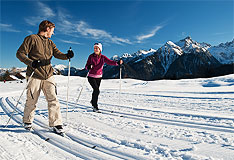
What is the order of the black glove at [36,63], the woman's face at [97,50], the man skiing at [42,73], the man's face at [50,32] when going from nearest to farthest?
the black glove at [36,63] → the man skiing at [42,73] → the man's face at [50,32] → the woman's face at [97,50]

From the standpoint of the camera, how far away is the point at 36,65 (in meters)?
2.62

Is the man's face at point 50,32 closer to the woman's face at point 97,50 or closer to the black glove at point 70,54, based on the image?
the black glove at point 70,54

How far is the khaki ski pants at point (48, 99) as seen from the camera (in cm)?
289

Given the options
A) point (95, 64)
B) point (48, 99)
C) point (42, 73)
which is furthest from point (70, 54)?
point (95, 64)

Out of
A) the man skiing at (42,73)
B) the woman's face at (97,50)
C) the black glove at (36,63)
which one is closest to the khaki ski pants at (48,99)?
the man skiing at (42,73)

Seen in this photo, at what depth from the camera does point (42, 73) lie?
2.89m

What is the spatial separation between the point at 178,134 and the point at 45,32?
3.01 meters

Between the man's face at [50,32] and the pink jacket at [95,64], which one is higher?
the man's face at [50,32]

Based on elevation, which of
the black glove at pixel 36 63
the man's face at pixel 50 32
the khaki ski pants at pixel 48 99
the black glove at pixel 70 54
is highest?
the man's face at pixel 50 32

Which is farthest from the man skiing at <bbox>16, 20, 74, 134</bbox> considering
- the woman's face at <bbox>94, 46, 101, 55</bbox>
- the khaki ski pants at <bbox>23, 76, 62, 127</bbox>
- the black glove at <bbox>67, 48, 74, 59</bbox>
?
the woman's face at <bbox>94, 46, 101, 55</bbox>

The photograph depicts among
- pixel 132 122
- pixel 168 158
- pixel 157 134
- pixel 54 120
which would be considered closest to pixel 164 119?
pixel 132 122

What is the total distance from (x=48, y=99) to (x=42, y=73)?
1.59 ft

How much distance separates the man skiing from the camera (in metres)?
2.81

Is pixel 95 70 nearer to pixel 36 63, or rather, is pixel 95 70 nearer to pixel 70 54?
pixel 70 54
